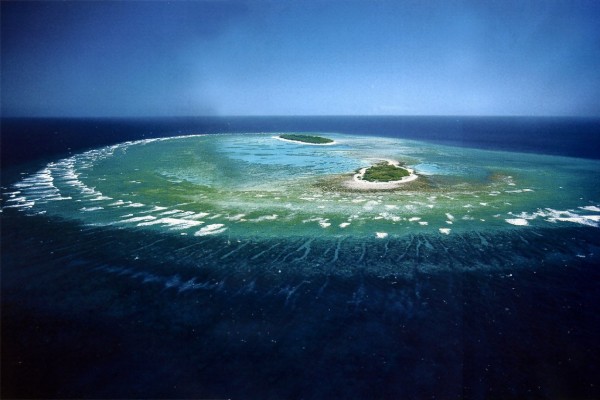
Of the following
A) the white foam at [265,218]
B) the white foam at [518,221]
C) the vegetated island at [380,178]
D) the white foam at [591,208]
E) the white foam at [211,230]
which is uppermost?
the vegetated island at [380,178]

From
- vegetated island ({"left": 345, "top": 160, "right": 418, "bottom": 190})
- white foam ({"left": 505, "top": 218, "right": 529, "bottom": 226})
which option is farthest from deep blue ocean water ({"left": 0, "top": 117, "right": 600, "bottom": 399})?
vegetated island ({"left": 345, "top": 160, "right": 418, "bottom": 190})

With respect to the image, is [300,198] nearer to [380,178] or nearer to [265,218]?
[265,218]

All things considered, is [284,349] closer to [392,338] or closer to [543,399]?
[392,338]

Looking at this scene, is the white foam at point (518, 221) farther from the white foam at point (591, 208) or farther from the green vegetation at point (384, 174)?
the green vegetation at point (384, 174)

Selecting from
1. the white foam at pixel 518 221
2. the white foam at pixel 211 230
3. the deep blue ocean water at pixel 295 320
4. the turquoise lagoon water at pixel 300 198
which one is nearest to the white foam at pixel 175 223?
the turquoise lagoon water at pixel 300 198

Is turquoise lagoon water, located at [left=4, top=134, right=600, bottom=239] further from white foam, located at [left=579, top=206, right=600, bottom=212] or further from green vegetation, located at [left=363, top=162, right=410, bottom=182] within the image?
green vegetation, located at [left=363, top=162, right=410, bottom=182]

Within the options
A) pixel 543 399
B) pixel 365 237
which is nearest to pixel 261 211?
pixel 365 237
